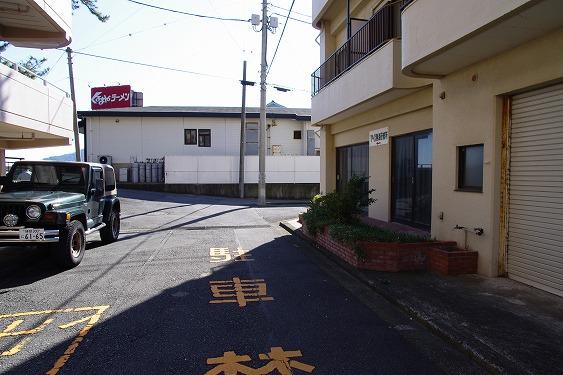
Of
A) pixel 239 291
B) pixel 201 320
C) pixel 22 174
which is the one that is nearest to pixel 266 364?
pixel 201 320

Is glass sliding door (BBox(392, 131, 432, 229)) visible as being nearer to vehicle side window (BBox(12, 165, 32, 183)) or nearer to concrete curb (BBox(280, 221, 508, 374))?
concrete curb (BBox(280, 221, 508, 374))

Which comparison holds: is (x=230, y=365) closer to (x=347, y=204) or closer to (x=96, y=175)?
(x=347, y=204)

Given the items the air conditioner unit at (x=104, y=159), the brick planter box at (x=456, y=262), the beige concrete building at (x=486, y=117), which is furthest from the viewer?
the air conditioner unit at (x=104, y=159)

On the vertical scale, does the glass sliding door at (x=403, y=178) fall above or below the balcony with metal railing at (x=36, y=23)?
below

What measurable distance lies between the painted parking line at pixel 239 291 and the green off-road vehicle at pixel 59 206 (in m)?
2.90

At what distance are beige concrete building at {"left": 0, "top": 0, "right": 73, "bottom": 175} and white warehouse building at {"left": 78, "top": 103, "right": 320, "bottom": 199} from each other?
49.3 ft

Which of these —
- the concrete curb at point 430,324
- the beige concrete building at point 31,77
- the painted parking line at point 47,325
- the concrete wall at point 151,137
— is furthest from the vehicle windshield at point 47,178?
the concrete wall at point 151,137

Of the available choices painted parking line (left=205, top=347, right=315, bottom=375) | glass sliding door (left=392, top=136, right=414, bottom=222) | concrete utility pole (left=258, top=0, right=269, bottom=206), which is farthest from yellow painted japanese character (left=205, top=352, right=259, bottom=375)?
concrete utility pole (left=258, top=0, right=269, bottom=206)

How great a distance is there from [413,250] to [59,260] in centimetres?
603

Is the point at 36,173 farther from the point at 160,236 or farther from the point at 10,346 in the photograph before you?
the point at 10,346

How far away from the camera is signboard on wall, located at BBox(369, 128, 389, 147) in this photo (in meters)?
11.2

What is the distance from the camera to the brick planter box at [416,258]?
6.71 meters

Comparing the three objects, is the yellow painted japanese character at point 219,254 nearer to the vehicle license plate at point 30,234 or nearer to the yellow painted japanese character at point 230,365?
the vehicle license plate at point 30,234

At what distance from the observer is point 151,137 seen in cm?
3212
